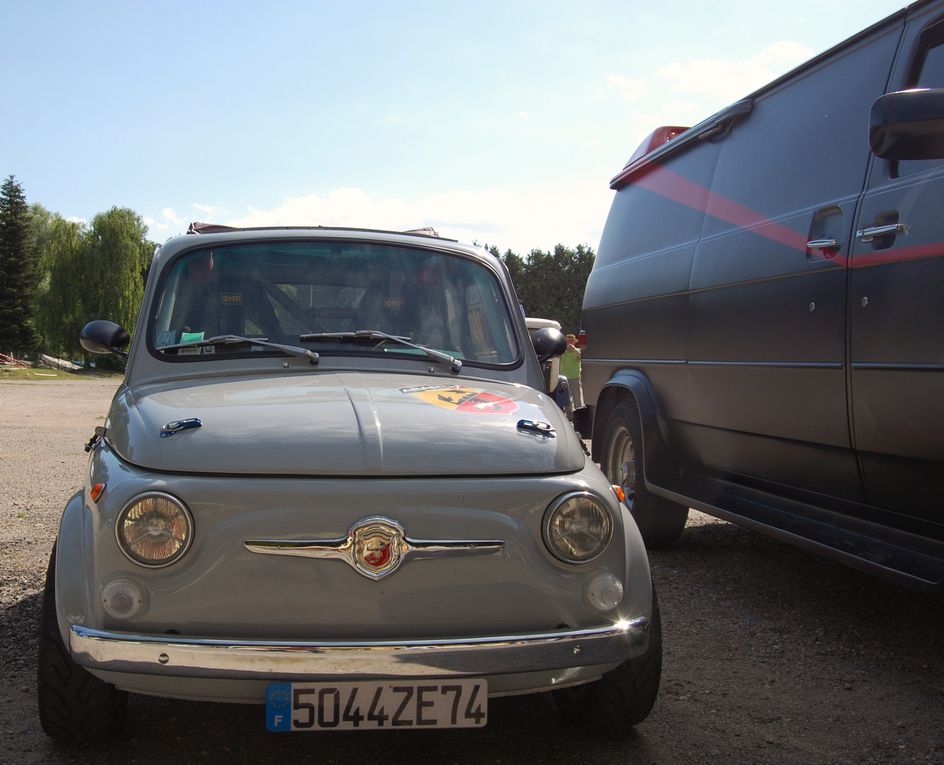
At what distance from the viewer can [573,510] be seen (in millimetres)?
2936

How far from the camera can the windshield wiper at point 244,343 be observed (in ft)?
12.8

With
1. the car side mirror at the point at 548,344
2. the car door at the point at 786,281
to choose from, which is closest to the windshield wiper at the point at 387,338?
the car side mirror at the point at 548,344

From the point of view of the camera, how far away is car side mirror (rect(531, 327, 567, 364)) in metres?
4.61

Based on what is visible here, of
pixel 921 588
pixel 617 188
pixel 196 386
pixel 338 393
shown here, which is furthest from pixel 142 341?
pixel 617 188

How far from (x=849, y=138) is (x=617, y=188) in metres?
3.18

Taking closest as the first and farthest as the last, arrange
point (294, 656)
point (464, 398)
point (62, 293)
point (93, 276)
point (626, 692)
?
point (294, 656)
point (626, 692)
point (464, 398)
point (93, 276)
point (62, 293)

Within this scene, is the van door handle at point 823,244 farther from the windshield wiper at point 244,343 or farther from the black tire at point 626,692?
the windshield wiper at point 244,343

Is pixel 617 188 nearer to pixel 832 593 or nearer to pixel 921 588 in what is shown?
pixel 832 593

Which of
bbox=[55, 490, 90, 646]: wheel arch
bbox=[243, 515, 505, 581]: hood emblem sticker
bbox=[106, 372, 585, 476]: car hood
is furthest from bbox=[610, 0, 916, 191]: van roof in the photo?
bbox=[55, 490, 90, 646]: wheel arch

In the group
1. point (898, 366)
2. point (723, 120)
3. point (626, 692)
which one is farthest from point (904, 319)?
point (723, 120)

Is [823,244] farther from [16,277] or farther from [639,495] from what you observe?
[16,277]

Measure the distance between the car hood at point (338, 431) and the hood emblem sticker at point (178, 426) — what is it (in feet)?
0.04

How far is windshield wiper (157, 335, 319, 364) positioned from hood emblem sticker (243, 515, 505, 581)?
1251mm

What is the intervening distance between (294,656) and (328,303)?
6.04 feet
